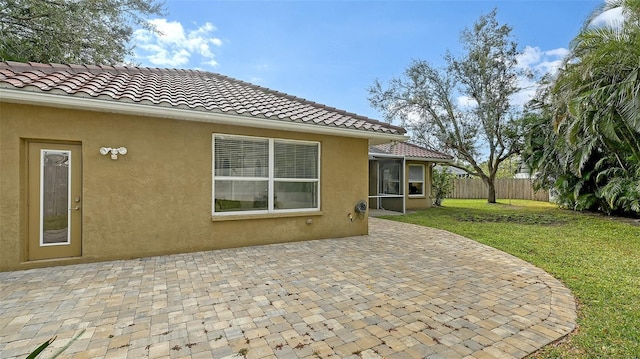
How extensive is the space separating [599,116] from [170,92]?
572 inches

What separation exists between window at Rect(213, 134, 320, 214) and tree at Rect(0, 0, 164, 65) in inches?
307

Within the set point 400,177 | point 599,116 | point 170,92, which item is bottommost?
point 400,177

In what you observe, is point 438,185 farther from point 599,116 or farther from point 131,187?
point 131,187

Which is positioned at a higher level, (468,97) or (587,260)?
(468,97)

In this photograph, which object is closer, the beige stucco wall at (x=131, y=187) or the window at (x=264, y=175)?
the beige stucco wall at (x=131, y=187)

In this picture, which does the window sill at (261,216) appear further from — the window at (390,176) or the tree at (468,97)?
the tree at (468,97)

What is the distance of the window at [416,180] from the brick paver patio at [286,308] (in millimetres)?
11936

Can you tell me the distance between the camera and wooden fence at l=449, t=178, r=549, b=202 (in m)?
27.2

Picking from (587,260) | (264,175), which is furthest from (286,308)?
(587,260)

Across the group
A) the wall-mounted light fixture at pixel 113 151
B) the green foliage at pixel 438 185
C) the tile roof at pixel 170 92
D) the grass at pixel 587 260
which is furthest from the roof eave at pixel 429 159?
the wall-mounted light fixture at pixel 113 151

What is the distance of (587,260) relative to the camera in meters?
6.95

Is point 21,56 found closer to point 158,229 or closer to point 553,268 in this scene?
point 158,229

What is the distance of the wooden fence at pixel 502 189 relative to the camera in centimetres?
2719

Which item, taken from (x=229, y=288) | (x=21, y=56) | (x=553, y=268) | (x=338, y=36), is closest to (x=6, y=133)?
(x=229, y=288)
